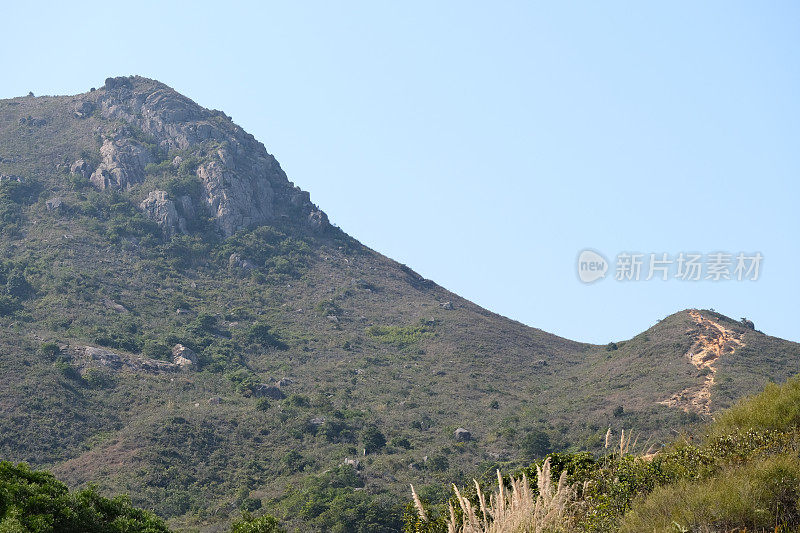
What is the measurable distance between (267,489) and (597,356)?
156ft

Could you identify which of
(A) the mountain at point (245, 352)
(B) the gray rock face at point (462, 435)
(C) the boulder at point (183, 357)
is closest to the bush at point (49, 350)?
(A) the mountain at point (245, 352)

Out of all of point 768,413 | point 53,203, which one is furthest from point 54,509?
point 53,203

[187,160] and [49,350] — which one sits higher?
[187,160]

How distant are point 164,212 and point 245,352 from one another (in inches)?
1167

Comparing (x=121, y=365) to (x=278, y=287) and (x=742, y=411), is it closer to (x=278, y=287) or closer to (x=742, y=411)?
(x=278, y=287)

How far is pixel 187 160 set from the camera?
9725 centimetres

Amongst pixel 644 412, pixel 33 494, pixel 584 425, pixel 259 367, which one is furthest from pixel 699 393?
pixel 33 494

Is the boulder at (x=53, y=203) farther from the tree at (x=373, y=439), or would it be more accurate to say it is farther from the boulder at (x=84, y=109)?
the tree at (x=373, y=439)

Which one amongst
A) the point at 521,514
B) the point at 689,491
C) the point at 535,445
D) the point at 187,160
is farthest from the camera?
the point at 187,160

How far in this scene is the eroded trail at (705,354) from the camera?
50906mm

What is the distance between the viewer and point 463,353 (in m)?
71.9

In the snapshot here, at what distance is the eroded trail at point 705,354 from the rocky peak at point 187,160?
177ft

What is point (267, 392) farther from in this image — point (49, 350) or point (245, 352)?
point (49, 350)

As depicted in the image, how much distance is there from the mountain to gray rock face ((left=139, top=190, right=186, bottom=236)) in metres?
0.28
